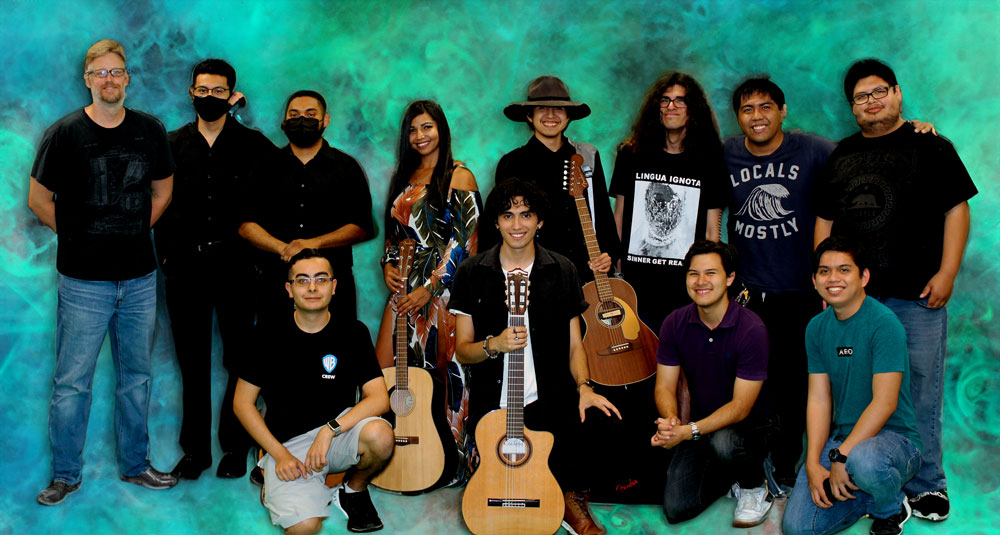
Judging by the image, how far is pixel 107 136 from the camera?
4.60 meters

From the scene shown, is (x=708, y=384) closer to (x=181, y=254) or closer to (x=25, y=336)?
(x=181, y=254)

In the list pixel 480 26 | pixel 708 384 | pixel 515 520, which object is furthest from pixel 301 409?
pixel 480 26

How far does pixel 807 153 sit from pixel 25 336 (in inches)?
166

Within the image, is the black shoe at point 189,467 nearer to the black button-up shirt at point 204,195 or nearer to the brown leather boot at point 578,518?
the black button-up shirt at point 204,195

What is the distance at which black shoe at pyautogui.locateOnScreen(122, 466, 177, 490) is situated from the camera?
4793 millimetres

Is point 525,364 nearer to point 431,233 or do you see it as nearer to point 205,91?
point 431,233

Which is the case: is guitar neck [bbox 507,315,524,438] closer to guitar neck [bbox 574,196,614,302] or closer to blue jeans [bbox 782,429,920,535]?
guitar neck [bbox 574,196,614,302]

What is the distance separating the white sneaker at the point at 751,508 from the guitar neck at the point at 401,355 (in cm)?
163

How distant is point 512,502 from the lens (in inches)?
163

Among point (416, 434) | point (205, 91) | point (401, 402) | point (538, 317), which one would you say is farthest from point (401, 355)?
point (205, 91)

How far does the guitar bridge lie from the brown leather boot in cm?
19

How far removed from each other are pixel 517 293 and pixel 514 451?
68 centimetres

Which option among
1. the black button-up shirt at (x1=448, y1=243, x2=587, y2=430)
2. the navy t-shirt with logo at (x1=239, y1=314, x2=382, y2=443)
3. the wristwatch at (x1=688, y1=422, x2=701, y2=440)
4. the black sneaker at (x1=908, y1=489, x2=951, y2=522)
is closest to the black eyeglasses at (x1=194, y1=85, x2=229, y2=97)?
the navy t-shirt with logo at (x1=239, y1=314, x2=382, y2=443)

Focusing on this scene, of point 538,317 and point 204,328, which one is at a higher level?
point 538,317
